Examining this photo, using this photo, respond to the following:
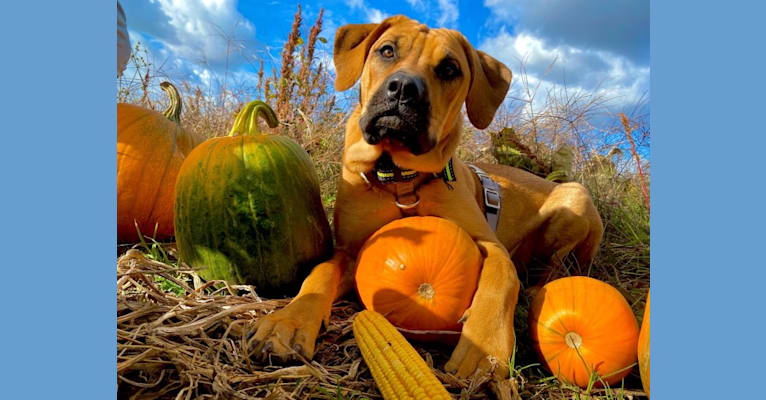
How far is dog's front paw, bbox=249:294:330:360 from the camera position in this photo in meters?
1.78

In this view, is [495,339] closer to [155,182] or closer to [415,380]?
[415,380]

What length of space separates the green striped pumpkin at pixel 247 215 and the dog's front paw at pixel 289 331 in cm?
41

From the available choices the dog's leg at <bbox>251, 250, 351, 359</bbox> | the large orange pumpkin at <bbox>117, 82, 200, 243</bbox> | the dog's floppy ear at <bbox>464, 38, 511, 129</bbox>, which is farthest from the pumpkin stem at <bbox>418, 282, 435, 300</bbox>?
the large orange pumpkin at <bbox>117, 82, 200, 243</bbox>

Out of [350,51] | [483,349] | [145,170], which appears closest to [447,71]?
[350,51]

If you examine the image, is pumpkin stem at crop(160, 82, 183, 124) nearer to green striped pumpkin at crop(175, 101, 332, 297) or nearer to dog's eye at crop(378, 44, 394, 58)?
green striped pumpkin at crop(175, 101, 332, 297)

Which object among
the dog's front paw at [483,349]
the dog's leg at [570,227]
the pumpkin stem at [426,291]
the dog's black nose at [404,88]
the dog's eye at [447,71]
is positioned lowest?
the dog's front paw at [483,349]

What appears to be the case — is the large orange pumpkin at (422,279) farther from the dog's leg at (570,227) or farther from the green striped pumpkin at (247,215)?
the dog's leg at (570,227)

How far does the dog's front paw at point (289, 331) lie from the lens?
178cm

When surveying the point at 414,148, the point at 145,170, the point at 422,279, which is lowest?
the point at 422,279

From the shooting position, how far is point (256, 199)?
237 centimetres

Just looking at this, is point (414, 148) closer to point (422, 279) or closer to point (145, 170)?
point (422, 279)

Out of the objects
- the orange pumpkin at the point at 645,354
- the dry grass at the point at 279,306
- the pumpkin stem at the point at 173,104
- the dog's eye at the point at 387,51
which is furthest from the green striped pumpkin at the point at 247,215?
the orange pumpkin at the point at 645,354

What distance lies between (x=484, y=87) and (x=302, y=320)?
154 centimetres

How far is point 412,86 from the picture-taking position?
2.21 m
